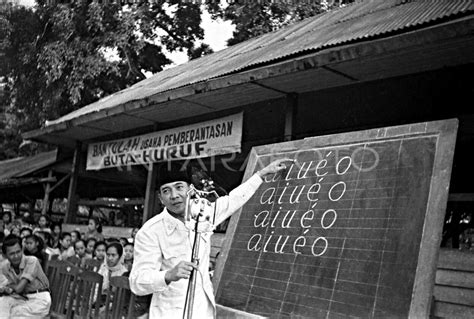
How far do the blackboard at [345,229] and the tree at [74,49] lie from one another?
13070 mm

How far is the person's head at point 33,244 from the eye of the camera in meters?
6.62

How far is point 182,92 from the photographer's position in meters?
6.77

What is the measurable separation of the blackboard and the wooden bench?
4.55 ft

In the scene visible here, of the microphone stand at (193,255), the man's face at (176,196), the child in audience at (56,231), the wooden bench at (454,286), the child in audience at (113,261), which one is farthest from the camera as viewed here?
the child in audience at (56,231)

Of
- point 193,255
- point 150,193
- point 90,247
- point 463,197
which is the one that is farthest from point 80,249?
point 193,255

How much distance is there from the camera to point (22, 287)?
19.1 ft

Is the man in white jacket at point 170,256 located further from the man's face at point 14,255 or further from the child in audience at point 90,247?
the child in audience at point 90,247

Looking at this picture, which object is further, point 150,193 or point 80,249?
point 150,193

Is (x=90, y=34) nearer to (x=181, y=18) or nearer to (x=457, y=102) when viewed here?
(x=181, y=18)

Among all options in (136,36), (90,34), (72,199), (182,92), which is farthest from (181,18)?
(182,92)

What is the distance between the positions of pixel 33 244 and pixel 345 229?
4.60 metres

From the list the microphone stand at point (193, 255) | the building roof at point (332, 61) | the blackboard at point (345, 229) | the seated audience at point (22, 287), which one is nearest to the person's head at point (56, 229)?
the building roof at point (332, 61)

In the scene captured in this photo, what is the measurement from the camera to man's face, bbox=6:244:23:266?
6.00 meters

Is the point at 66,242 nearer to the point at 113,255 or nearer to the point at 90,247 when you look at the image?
the point at 90,247
